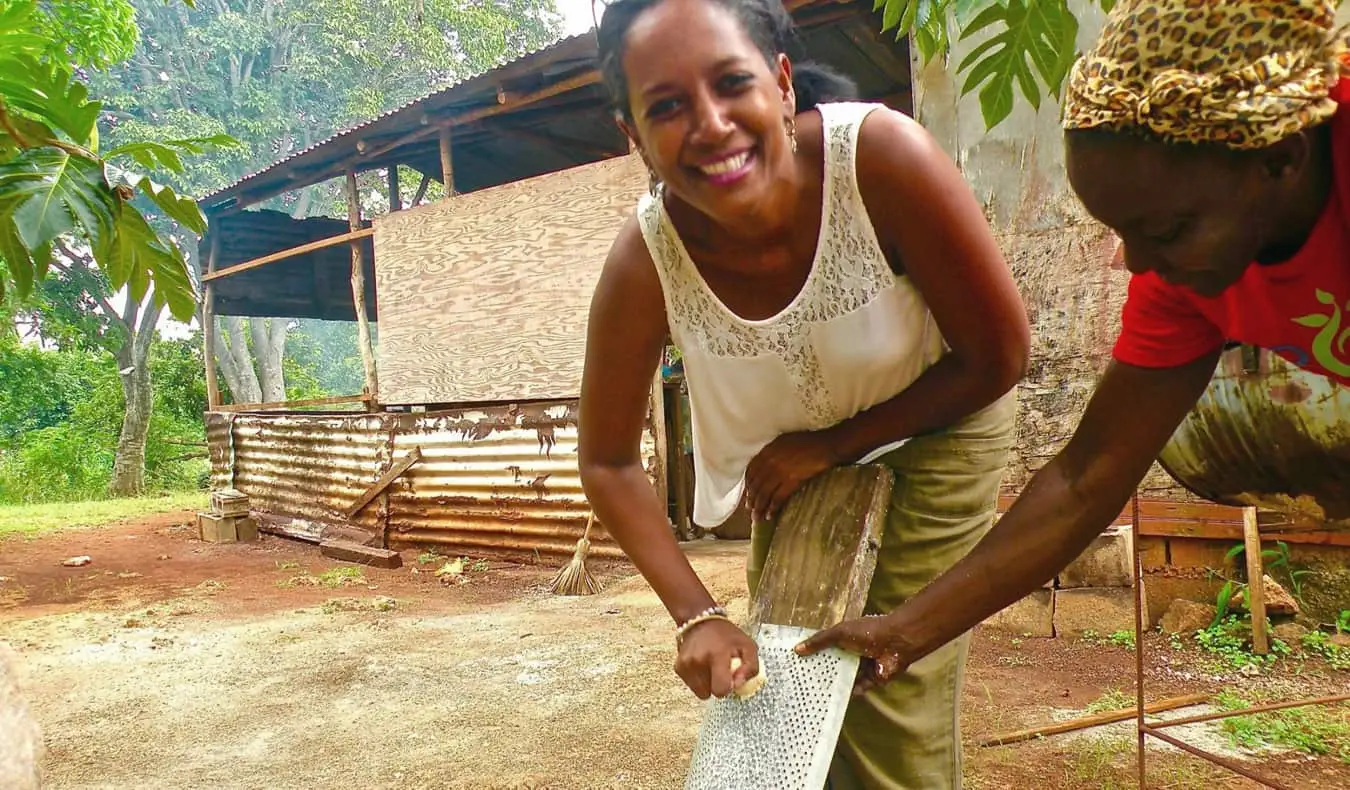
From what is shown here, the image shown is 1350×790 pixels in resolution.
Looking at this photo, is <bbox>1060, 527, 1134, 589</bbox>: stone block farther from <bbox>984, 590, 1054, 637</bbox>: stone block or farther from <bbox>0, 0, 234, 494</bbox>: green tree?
<bbox>0, 0, 234, 494</bbox>: green tree

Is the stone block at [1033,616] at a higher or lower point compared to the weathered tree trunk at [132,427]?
lower

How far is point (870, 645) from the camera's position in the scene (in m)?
1.17

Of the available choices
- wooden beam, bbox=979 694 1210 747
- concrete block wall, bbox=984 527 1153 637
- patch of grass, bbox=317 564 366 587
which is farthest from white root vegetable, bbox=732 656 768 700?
patch of grass, bbox=317 564 366 587

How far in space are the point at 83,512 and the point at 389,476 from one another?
6946 millimetres

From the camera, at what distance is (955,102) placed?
13.6 ft

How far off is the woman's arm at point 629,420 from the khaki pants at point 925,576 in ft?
0.93

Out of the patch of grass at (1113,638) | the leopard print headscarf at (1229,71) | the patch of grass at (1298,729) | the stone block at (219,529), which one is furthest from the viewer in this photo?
the stone block at (219,529)

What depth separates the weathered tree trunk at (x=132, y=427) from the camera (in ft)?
44.4

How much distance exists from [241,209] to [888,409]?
9508 millimetres

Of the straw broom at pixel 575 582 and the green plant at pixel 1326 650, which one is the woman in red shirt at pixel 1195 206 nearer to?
the green plant at pixel 1326 650

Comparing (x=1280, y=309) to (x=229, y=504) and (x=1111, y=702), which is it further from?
(x=229, y=504)

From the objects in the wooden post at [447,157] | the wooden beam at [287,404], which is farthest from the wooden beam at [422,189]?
the wooden beam at [287,404]

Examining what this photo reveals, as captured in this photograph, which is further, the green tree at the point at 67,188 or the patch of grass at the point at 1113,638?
the patch of grass at the point at 1113,638

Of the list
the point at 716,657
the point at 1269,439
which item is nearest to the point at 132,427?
the point at 716,657
